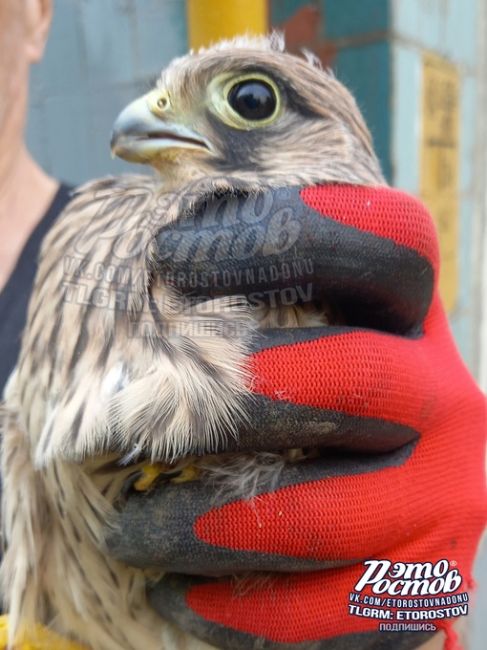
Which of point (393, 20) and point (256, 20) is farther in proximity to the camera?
point (393, 20)

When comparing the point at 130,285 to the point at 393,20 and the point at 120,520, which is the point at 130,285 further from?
the point at 393,20

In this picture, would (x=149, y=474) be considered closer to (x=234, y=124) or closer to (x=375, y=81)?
(x=234, y=124)

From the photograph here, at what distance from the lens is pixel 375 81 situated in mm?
2211

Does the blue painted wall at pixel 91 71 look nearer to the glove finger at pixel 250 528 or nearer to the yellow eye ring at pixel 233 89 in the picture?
the yellow eye ring at pixel 233 89

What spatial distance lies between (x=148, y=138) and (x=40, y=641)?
0.99 m

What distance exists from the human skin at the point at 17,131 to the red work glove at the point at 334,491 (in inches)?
37.8

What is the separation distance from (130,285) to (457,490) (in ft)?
2.25

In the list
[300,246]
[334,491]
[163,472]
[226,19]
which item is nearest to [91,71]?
[226,19]

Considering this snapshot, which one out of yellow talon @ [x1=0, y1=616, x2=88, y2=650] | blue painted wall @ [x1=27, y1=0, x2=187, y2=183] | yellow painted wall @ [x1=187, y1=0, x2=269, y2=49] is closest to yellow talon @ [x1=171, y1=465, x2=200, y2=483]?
yellow talon @ [x1=0, y1=616, x2=88, y2=650]

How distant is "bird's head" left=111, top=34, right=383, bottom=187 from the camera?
1151 mm

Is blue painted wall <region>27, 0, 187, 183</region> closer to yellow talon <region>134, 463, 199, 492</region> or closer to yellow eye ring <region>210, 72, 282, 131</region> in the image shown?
yellow eye ring <region>210, 72, 282, 131</region>

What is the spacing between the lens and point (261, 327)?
1.03m

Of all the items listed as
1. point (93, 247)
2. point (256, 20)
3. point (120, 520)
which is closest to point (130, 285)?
point (93, 247)

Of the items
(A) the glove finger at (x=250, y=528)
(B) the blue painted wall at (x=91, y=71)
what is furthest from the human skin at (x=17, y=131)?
(B) the blue painted wall at (x=91, y=71)
